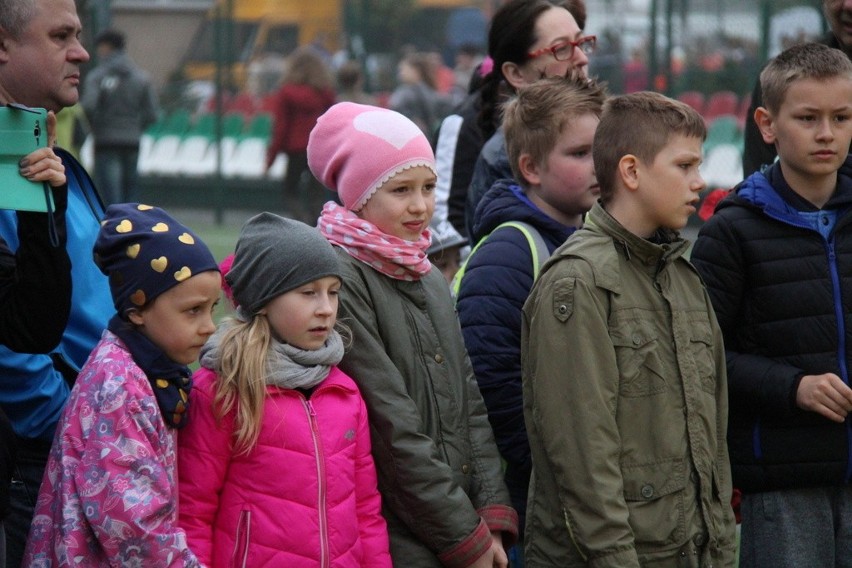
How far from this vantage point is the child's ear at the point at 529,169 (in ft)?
13.0

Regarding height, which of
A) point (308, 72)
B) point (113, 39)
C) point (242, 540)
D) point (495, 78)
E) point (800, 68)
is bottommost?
point (308, 72)

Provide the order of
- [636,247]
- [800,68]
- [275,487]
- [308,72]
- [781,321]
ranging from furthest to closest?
[308,72]
[800,68]
[781,321]
[636,247]
[275,487]

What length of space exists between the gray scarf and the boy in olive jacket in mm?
527

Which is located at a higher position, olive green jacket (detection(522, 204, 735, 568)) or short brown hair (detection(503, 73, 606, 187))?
short brown hair (detection(503, 73, 606, 187))

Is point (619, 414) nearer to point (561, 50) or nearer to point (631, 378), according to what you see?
point (631, 378)

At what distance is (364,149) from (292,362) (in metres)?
0.63

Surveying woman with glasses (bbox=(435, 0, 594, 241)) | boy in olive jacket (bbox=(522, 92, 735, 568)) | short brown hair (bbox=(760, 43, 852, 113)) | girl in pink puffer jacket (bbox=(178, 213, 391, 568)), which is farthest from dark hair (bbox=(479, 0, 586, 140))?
girl in pink puffer jacket (bbox=(178, 213, 391, 568))

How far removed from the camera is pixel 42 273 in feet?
9.87

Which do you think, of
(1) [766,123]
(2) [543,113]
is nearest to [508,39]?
(2) [543,113]

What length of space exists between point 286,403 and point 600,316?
79 centimetres

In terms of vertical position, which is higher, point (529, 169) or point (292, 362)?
point (529, 169)

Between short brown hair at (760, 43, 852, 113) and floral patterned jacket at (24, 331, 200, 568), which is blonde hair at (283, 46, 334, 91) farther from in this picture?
floral patterned jacket at (24, 331, 200, 568)

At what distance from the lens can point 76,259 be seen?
3.40 meters

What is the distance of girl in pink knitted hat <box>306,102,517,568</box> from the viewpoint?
3307 mm
